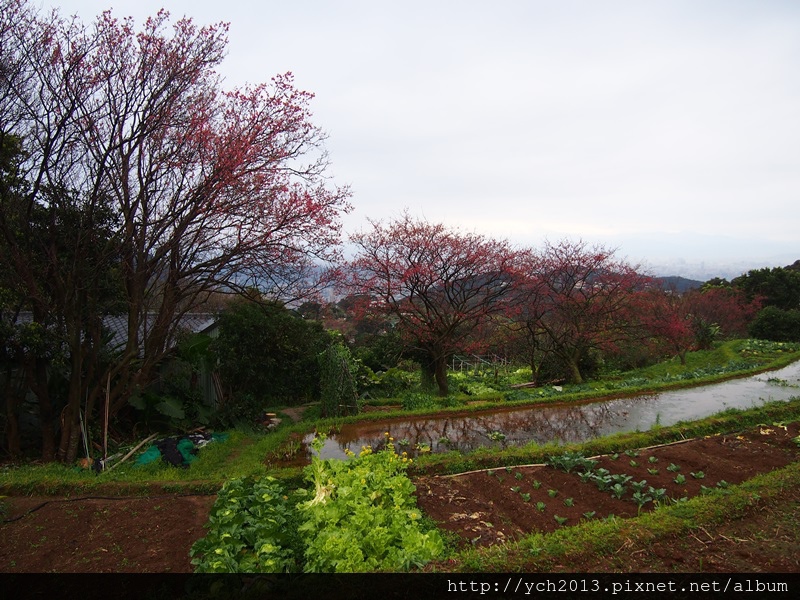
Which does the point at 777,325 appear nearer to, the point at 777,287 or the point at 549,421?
the point at 777,287

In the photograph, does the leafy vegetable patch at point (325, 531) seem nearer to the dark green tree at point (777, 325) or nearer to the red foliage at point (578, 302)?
the red foliage at point (578, 302)

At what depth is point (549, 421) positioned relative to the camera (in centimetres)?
888

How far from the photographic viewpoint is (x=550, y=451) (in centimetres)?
625

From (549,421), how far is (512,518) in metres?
4.54

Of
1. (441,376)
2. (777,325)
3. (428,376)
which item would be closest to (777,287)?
(777,325)

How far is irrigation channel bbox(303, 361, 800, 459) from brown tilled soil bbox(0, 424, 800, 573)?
5.89 ft

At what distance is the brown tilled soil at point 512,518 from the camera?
3457 millimetres

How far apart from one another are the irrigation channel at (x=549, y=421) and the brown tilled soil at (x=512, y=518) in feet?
5.89

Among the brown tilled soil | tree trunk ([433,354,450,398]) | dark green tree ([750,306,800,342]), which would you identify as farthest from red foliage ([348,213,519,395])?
dark green tree ([750,306,800,342])

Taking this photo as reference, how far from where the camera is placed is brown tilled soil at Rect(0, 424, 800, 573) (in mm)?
3457

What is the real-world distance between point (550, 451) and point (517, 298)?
21.3ft

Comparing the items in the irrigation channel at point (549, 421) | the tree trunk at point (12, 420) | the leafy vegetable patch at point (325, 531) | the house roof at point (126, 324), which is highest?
the house roof at point (126, 324)

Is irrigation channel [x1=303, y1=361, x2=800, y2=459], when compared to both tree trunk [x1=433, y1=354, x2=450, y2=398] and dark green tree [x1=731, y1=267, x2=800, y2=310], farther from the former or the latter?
dark green tree [x1=731, y1=267, x2=800, y2=310]

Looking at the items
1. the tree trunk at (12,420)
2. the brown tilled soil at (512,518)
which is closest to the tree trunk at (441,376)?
the brown tilled soil at (512,518)
